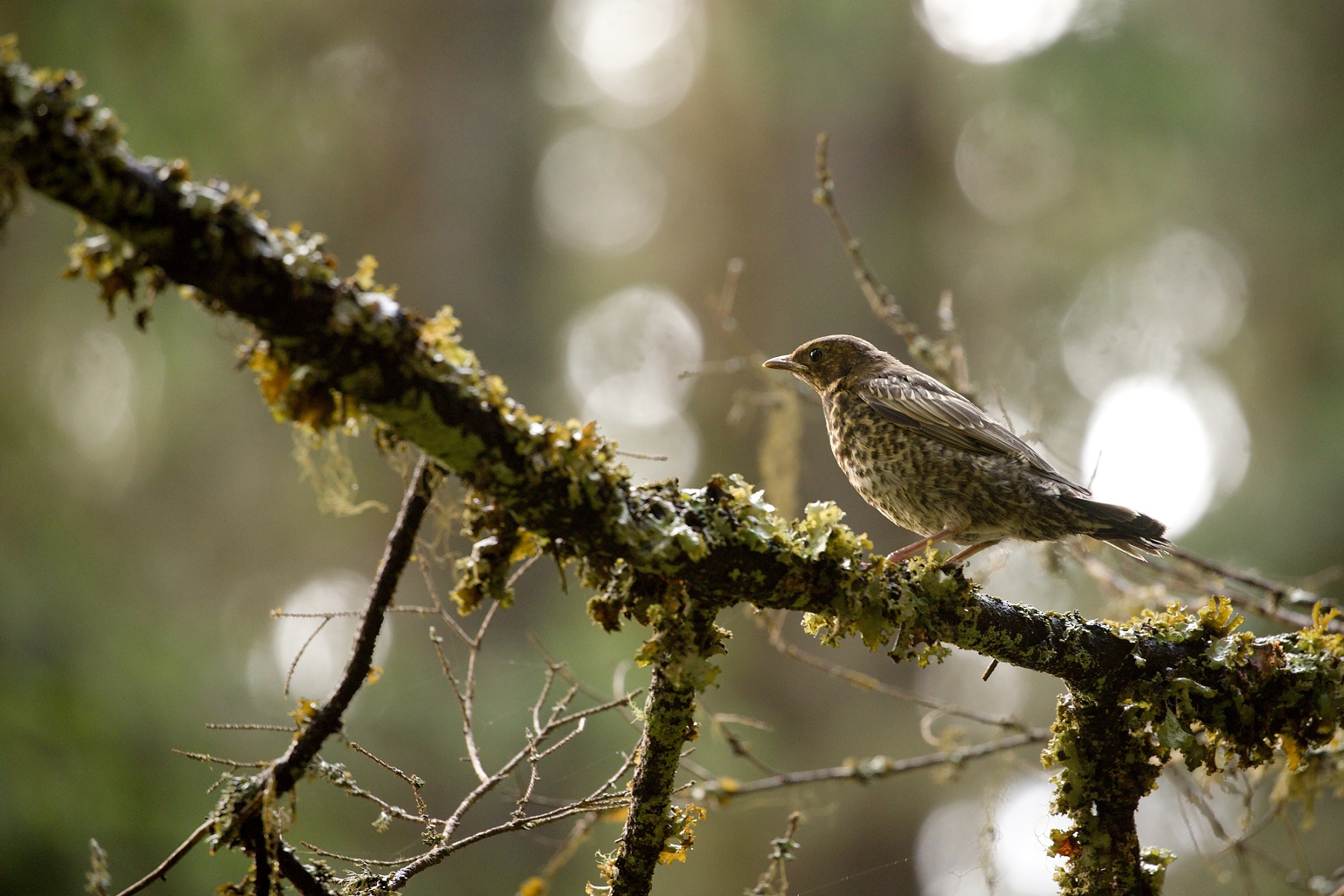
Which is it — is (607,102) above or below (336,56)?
above

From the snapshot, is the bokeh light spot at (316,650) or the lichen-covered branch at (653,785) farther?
the bokeh light spot at (316,650)

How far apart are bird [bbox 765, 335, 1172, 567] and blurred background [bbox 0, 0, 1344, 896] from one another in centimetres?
208

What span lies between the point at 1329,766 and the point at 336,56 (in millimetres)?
8037

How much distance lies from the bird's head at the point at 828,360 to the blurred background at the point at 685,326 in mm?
2011

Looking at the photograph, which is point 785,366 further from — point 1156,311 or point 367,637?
point 1156,311

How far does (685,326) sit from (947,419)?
581 centimetres

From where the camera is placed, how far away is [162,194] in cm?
121

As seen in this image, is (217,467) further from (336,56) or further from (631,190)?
(631,190)

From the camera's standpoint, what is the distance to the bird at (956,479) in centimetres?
284

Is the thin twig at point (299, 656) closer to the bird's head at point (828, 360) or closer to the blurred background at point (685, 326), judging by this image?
the bird's head at point (828, 360)

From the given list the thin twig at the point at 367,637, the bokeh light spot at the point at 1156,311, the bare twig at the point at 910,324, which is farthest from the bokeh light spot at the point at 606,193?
the thin twig at the point at 367,637

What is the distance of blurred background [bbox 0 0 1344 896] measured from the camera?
5.78 m

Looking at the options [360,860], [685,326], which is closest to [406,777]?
[360,860]

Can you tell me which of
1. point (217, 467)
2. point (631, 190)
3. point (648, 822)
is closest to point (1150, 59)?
point (631, 190)
